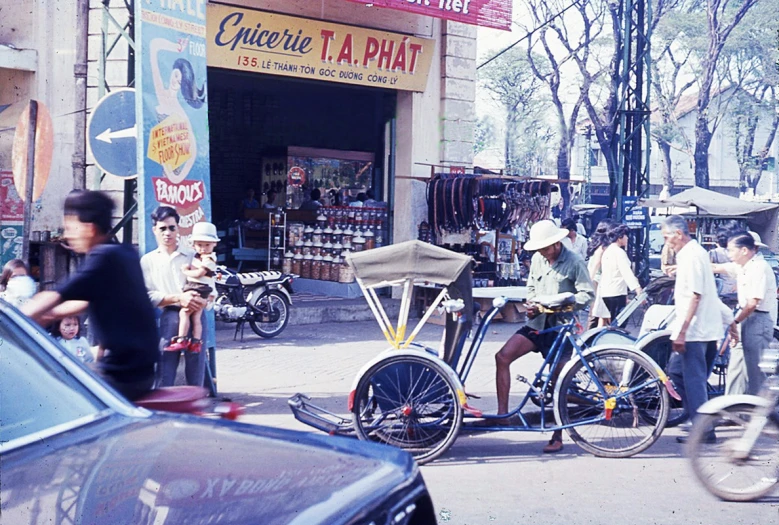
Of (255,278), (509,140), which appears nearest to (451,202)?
(255,278)

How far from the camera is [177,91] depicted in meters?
7.66

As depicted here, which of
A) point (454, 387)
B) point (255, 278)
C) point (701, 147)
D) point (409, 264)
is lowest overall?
point (454, 387)

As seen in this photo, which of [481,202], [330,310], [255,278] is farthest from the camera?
[481,202]

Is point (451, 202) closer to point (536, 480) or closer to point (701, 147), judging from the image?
point (536, 480)

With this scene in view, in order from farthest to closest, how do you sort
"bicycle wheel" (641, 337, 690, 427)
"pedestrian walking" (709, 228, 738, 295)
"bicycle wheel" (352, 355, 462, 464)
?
1. "pedestrian walking" (709, 228, 738, 295)
2. "bicycle wheel" (641, 337, 690, 427)
3. "bicycle wheel" (352, 355, 462, 464)

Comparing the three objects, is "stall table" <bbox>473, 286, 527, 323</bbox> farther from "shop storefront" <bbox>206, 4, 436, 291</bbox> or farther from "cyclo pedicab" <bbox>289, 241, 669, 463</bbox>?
"cyclo pedicab" <bbox>289, 241, 669, 463</bbox>

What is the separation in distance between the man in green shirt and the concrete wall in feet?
23.1

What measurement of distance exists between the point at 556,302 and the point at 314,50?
8076 millimetres

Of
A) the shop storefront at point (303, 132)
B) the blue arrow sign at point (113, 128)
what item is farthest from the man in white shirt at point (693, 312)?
the shop storefront at point (303, 132)

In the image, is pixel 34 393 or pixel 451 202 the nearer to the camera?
pixel 34 393

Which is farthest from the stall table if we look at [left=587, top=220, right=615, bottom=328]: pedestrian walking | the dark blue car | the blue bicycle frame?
the dark blue car

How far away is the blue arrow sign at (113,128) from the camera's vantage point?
756 centimetres

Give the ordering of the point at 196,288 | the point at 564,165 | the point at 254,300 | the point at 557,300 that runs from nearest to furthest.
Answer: the point at 557,300
the point at 196,288
the point at 254,300
the point at 564,165

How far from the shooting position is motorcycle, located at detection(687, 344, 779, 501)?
525cm
